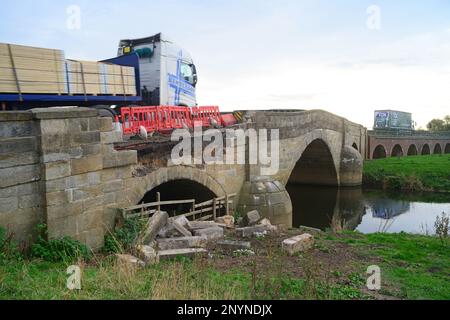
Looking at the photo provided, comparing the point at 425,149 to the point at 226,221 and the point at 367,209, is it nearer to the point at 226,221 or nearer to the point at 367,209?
the point at 367,209

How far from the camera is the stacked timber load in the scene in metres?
8.52

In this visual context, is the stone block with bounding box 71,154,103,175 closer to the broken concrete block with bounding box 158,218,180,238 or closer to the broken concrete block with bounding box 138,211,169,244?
the broken concrete block with bounding box 138,211,169,244

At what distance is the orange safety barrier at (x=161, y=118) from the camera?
9930 mm

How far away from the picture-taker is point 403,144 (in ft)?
A: 144

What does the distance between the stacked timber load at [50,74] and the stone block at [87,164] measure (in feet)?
10.1

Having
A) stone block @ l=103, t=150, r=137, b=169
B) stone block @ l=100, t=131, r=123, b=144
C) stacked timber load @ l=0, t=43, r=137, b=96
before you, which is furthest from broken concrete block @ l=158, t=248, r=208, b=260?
stacked timber load @ l=0, t=43, r=137, b=96

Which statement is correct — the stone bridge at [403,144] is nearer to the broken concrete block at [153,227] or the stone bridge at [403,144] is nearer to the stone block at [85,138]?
the broken concrete block at [153,227]

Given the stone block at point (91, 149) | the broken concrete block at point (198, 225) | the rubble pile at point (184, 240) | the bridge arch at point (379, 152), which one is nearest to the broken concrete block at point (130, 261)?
the rubble pile at point (184, 240)

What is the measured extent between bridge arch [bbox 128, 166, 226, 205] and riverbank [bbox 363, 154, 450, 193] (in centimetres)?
1771

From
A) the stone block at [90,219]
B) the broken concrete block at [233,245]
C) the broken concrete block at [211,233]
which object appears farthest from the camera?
the broken concrete block at [211,233]

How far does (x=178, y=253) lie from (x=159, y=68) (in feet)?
26.0

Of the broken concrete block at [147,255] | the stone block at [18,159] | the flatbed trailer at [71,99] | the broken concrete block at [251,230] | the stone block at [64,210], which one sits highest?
the flatbed trailer at [71,99]

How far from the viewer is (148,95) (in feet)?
43.4

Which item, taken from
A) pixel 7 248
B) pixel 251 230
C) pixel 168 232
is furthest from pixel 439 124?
pixel 7 248
